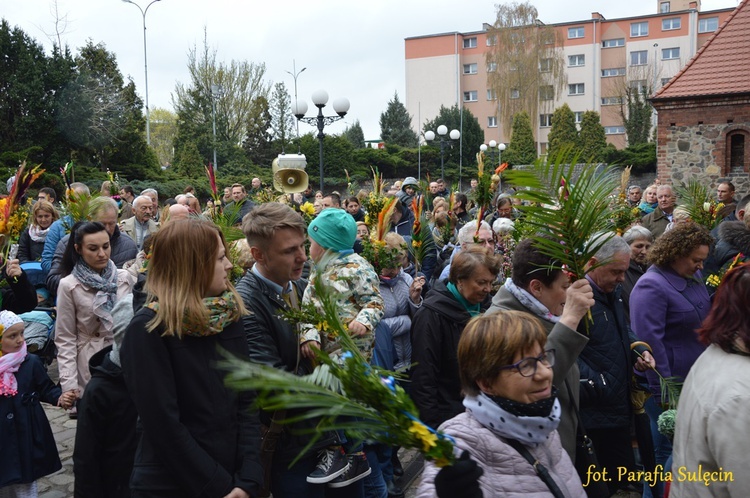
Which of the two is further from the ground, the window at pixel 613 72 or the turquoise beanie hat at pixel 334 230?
the window at pixel 613 72

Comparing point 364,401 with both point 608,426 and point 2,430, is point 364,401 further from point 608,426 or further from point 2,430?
point 2,430

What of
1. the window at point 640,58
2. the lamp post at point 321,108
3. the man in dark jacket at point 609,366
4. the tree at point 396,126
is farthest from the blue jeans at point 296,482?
the window at point 640,58

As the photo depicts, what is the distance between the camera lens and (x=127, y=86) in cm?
3841

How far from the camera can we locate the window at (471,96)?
6750cm

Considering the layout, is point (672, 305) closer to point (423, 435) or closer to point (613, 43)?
point (423, 435)

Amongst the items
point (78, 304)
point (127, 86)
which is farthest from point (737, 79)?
point (127, 86)

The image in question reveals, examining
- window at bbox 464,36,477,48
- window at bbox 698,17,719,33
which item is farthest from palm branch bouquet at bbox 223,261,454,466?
window at bbox 698,17,719,33

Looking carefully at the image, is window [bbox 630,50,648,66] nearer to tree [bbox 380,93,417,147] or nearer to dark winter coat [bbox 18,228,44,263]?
tree [bbox 380,93,417,147]

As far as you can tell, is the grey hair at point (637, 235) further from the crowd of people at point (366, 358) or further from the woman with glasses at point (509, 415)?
the woman with glasses at point (509, 415)

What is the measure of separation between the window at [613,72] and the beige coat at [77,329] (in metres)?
65.0

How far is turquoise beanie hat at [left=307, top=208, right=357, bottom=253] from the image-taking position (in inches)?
154

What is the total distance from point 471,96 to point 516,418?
68.0m

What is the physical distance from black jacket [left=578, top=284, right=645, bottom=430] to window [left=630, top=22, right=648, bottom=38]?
65654 mm

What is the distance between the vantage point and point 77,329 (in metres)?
5.15
